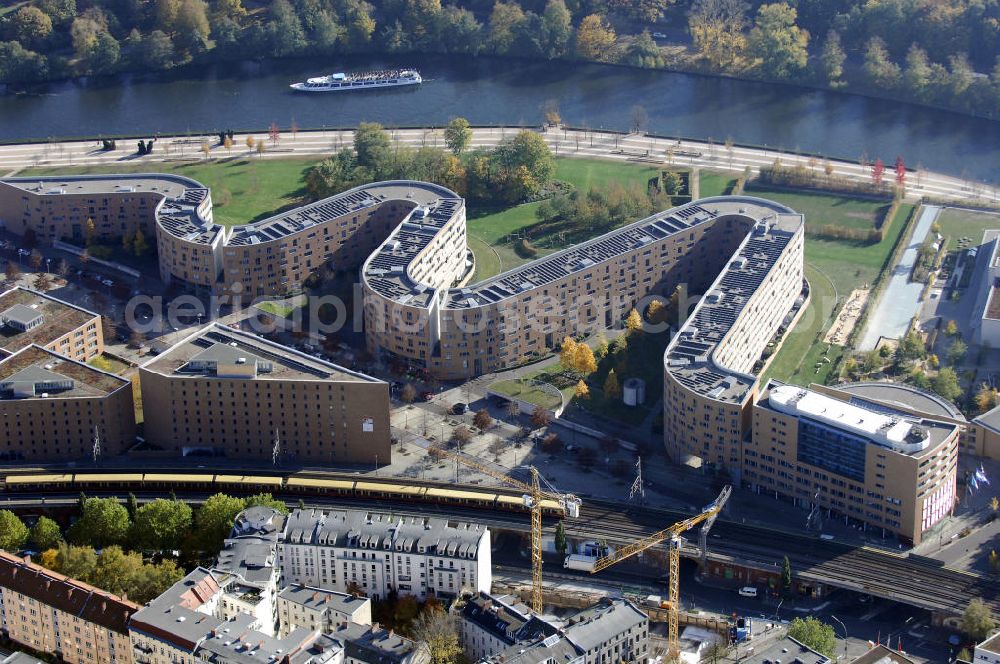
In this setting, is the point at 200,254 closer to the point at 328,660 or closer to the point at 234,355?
the point at 234,355

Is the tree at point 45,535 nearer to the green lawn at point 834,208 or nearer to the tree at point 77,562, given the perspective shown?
the tree at point 77,562

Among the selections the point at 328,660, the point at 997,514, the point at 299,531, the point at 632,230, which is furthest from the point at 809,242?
the point at 328,660

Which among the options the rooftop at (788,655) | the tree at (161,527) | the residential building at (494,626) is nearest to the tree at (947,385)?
the rooftop at (788,655)

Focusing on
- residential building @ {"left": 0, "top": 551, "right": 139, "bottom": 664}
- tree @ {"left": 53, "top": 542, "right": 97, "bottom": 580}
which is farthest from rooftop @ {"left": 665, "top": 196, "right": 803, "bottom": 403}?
residential building @ {"left": 0, "top": 551, "right": 139, "bottom": 664}

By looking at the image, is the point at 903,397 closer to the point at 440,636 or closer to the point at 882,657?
the point at 882,657

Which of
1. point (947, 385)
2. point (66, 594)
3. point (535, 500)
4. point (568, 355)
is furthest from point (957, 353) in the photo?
point (66, 594)
